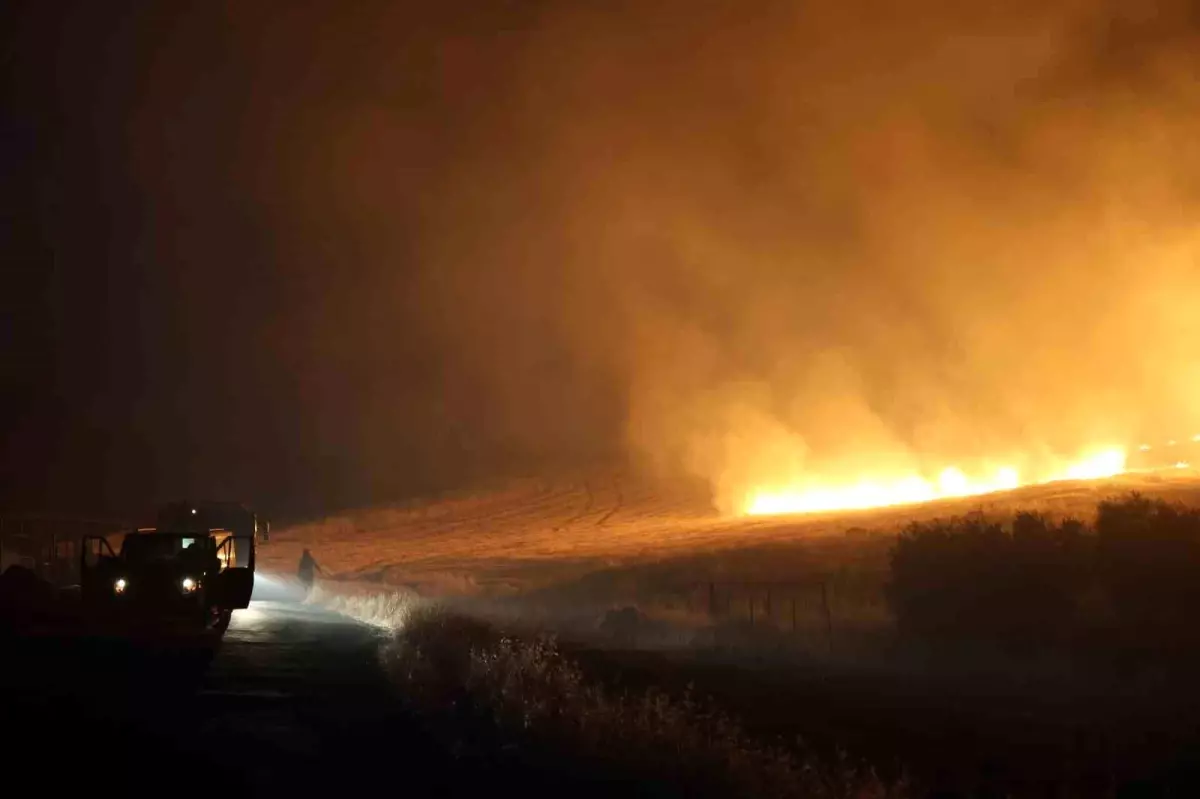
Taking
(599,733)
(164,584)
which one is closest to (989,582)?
(164,584)

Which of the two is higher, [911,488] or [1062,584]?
[911,488]

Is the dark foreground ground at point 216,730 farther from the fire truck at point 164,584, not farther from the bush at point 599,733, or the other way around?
the fire truck at point 164,584

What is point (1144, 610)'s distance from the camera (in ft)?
101

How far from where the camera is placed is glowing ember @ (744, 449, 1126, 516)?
274 feet

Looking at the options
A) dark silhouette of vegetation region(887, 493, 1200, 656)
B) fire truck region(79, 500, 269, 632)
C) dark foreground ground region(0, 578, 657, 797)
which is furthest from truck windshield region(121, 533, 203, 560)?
dark silhouette of vegetation region(887, 493, 1200, 656)

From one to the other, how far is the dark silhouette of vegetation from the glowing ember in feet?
136

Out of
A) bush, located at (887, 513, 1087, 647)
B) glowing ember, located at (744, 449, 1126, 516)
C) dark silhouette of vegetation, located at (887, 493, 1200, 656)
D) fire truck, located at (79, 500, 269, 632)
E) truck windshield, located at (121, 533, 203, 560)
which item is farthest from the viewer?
glowing ember, located at (744, 449, 1126, 516)

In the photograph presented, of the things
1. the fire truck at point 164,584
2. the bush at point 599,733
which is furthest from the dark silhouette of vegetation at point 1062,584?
the fire truck at point 164,584

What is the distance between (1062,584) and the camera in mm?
34094

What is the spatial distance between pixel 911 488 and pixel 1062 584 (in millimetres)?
57305

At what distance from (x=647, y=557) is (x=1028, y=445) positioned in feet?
137

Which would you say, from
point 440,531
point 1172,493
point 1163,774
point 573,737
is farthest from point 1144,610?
point 440,531

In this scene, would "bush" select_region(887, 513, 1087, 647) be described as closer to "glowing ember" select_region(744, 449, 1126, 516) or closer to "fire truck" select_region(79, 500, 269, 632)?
"fire truck" select_region(79, 500, 269, 632)

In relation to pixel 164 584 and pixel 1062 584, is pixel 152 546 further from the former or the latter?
pixel 1062 584
